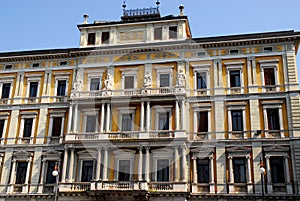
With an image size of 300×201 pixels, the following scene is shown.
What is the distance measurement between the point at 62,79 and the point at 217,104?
15.1 metres

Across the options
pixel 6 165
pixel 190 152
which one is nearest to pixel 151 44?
pixel 190 152

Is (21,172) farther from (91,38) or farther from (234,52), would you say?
(234,52)

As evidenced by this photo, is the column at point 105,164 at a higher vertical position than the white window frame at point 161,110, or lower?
lower

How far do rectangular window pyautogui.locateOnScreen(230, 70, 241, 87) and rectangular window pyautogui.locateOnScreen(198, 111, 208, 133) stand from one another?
3614 mm

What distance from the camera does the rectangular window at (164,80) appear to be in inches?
1473

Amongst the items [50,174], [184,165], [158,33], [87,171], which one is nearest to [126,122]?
A: [87,171]

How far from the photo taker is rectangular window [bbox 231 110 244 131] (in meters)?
35.0

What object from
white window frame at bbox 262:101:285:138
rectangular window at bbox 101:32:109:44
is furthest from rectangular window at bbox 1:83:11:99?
white window frame at bbox 262:101:285:138

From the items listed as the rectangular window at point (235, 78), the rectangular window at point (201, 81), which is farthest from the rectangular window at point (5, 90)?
the rectangular window at point (235, 78)

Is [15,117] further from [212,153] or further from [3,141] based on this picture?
[212,153]

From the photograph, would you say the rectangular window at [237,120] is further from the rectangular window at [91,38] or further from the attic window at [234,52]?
the rectangular window at [91,38]

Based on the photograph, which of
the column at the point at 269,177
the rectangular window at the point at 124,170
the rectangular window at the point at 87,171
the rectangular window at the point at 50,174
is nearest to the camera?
the column at the point at 269,177

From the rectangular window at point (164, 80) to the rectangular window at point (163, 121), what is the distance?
2880mm

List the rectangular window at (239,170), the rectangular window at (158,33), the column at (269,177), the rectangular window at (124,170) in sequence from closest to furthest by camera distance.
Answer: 1. the column at (269,177)
2. the rectangular window at (239,170)
3. the rectangular window at (124,170)
4. the rectangular window at (158,33)
